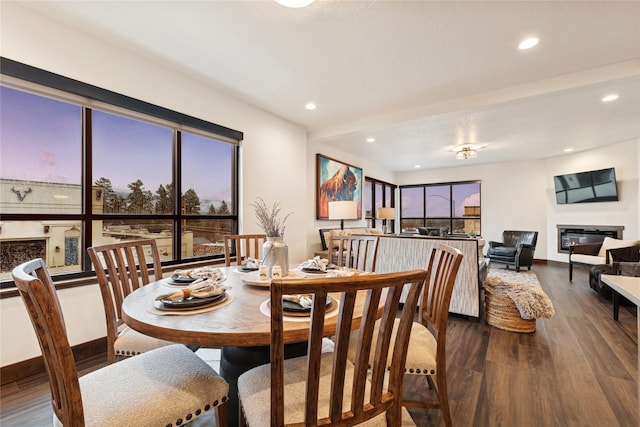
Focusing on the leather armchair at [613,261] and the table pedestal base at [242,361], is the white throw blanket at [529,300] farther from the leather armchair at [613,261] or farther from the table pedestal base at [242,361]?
the table pedestal base at [242,361]

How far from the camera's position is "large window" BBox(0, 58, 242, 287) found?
6.72 ft

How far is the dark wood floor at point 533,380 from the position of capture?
164 cm

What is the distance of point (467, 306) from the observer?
3088mm

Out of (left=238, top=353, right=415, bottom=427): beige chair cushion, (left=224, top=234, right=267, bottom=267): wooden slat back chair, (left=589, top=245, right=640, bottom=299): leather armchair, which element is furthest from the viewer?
(left=589, top=245, right=640, bottom=299): leather armchair

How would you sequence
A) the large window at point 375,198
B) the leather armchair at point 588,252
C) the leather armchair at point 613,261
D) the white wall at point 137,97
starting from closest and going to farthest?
the white wall at point 137,97
the leather armchair at point 613,261
the leather armchair at point 588,252
the large window at point 375,198

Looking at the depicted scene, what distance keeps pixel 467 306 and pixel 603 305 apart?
2.03 m

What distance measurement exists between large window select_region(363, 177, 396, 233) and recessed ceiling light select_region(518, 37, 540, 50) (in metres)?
4.63

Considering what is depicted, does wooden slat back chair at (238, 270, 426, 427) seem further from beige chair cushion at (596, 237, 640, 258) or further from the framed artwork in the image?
beige chair cushion at (596, 237, 640, 258)

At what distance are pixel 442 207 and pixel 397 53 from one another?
658 cm

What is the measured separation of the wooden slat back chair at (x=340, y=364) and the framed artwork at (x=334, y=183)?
4278mm

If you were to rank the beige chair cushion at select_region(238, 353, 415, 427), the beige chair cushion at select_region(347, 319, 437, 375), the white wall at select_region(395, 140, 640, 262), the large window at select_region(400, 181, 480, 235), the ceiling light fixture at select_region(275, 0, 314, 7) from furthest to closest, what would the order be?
1. the large window at select_region(400, 181, 480, 235)
2. the white wall at select_region(395, 140, 640, 262)
3. the ceiling light fixture at select_region(275, 0, 314, 7)
4. the beige chair cushion at select_region(347, 319, 437, 375)
5. the beige chair cushion at select_region(238, 353, 415, 427)

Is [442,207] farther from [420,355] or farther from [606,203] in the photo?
[420,355]

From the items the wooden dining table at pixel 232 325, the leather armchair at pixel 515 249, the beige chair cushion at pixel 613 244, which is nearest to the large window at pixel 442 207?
the leather armchair at pixel 515 249

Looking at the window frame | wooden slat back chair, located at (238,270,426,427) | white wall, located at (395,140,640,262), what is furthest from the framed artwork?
wooden slat back chair, located at (238,270,426,427)
